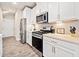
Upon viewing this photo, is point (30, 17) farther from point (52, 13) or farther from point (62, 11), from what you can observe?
point (62, 11)

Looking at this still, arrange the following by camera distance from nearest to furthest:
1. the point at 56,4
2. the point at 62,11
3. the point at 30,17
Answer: the point at 62,11 < the point at 56,4 < the point at 30,17

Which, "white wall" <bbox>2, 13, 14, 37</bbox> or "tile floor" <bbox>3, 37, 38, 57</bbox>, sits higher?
"white wall" <bbox>2, 13, 14, 37</bbox>

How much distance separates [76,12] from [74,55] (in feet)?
3.15

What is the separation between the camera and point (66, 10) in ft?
9.43

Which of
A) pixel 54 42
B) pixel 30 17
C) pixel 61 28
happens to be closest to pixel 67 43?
pixel 54 42

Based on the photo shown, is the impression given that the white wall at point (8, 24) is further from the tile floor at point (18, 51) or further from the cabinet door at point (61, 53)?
the cabinet door at point (61, 53)

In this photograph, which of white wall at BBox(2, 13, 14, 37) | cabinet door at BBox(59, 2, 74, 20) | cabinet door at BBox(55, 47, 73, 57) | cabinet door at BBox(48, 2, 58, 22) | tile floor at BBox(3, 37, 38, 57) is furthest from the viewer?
white wall at BBox(2, 13, 14, 37)

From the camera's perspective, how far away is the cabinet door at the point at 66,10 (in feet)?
8.66

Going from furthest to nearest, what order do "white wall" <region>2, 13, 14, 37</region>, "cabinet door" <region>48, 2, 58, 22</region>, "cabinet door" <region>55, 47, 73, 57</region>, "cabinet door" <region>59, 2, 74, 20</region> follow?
"white wall" <region>2, 13, 14, 37</region>
"cabinet door" <region>48, 2, 58, 22</region>
"cabinet door" <region>59, 2, 74, 20</region>
"cabinet door" <region>55, 47, 73, 57</region>

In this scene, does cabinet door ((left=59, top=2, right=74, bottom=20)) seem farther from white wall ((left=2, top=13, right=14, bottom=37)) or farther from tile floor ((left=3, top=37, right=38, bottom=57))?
white wall ((left=2, top=13, right=14, bottom=37))

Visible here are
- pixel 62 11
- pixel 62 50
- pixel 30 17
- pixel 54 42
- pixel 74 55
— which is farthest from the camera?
pixel 30 17

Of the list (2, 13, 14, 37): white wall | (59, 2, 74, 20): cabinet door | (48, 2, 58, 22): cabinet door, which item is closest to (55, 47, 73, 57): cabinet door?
(59, 2, 74, 20): cabinet door

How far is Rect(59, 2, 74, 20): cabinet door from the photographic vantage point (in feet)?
8.66

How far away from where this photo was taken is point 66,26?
3580 millimetres
